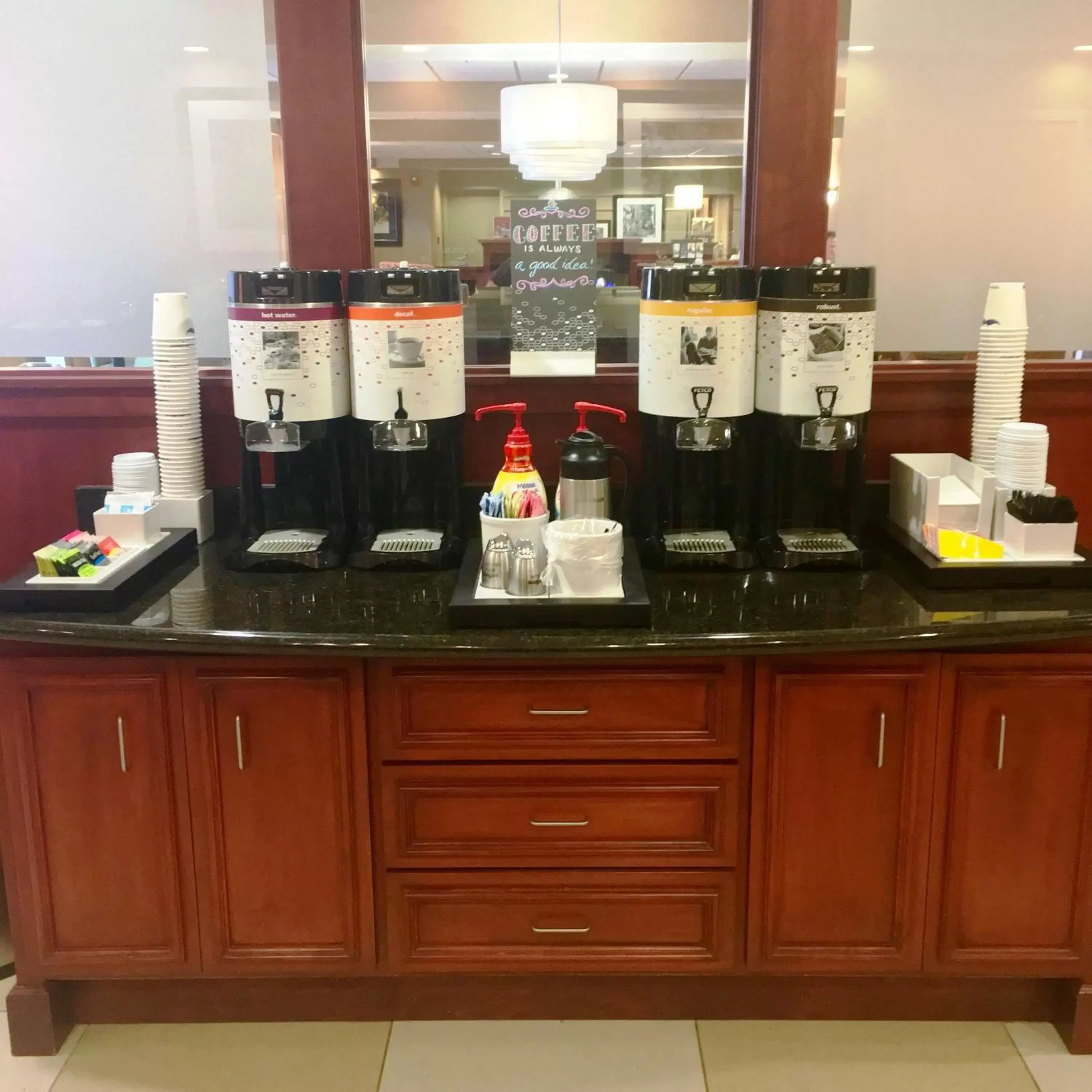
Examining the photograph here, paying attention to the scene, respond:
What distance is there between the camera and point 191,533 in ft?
6.50

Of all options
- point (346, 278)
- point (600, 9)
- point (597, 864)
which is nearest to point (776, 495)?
point (597, 864)

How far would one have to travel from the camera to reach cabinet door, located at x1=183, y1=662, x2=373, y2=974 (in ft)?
5.44

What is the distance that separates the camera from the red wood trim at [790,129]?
1.92 m

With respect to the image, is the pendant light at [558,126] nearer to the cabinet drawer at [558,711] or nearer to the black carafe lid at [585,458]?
the black carafe lid at [585,458]

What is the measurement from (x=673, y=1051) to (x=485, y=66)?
7.13ft

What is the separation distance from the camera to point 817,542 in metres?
1.88

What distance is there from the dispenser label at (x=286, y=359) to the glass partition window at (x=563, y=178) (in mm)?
381

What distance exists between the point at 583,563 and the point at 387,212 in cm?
98

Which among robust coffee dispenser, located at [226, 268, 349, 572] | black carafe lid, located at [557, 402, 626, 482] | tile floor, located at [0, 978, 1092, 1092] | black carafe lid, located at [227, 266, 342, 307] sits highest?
black carafe lid, located at [227, 266, 342, 307]

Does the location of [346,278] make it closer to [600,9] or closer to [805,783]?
[600,9]

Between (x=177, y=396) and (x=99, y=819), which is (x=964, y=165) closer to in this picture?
(x=177, y=396)

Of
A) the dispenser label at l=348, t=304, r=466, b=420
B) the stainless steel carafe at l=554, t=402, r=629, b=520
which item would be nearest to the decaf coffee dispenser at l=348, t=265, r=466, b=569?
the dispenser label at l=348, t=304, r=466, b=420

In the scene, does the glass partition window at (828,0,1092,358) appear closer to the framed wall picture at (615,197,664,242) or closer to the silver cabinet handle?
the framed wall picture at (615,197,664,242)

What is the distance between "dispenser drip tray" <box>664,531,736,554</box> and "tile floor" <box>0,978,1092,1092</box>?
2.88ft
